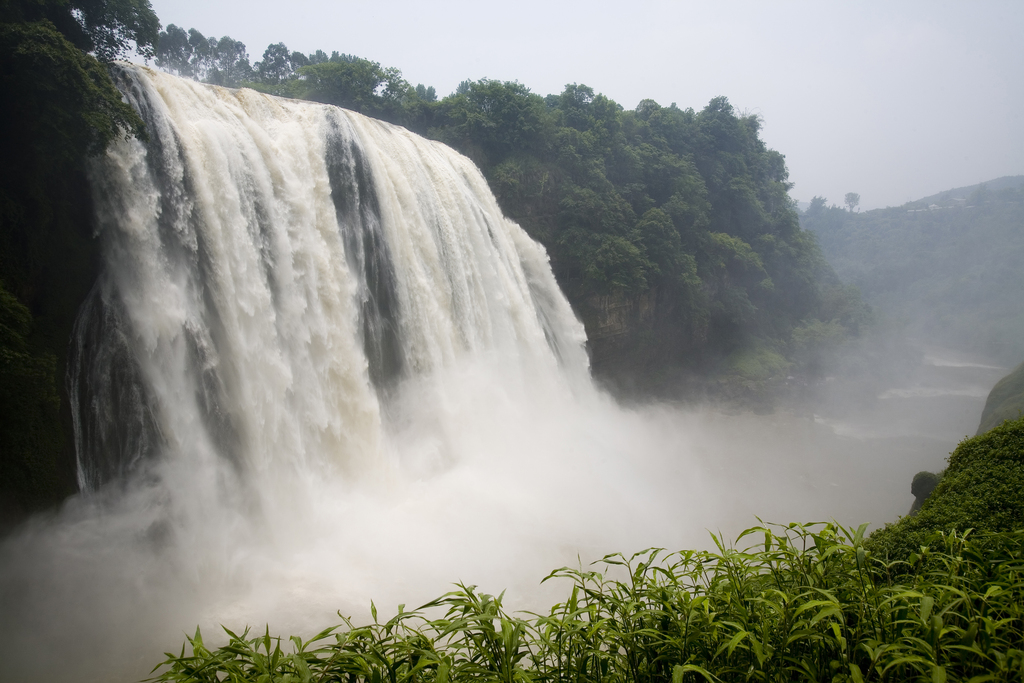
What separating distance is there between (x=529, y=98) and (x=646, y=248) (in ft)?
23.4

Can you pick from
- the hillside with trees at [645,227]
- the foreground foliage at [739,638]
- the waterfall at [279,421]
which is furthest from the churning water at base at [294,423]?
the hillside with trees at [645,227]


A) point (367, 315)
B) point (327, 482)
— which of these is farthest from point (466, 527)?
point (367, 315)

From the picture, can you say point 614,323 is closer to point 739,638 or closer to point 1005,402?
point 1005,402

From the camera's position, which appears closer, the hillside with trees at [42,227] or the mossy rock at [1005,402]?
the hillside with trees at [42,227]

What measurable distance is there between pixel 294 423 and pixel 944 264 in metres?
52.4

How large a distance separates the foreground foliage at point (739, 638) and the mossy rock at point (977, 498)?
7.85ft

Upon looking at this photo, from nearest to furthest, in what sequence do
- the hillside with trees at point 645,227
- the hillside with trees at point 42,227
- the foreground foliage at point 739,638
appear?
the foreground foliage at point 739,638 < the hillside with trees at point 42,227 < the hillside with trees at point 645,227

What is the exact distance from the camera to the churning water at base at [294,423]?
6973mm

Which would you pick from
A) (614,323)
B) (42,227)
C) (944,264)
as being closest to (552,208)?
(614,323)

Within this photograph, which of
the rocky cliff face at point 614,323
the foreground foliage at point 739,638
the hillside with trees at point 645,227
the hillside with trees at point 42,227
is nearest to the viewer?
the foreground foliage at point 739,638

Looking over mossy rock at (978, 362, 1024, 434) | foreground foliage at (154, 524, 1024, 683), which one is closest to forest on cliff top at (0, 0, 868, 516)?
foreground foliage at (154, 524, 1024, 683)

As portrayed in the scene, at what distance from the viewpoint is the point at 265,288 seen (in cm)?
884

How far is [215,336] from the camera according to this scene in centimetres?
831

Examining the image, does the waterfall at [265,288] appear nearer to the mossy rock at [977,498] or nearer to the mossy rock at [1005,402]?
the mossy rock at [977,498]
